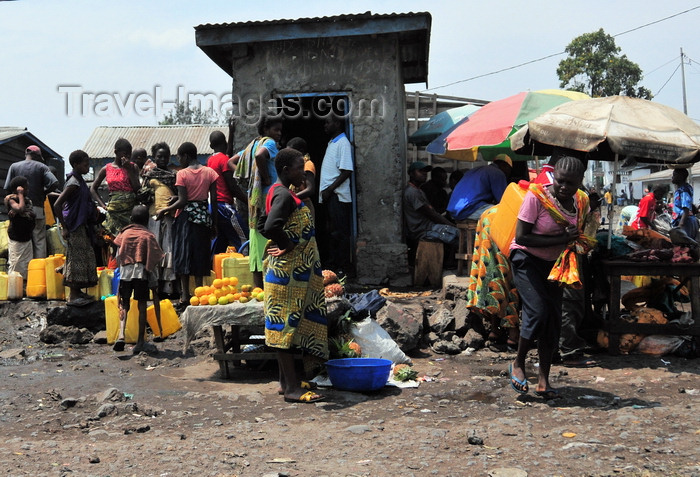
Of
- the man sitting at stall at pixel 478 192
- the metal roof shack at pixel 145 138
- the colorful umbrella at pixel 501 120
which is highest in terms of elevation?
the metal roof shack at pixel 145 138

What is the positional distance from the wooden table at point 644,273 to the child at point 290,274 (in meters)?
2.99

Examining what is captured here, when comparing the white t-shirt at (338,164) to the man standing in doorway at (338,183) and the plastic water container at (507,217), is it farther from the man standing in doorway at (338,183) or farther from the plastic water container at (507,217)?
the plastic water container at (507,217)

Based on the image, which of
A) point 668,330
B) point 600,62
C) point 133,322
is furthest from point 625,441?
point 600,62

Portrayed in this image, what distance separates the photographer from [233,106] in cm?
1020

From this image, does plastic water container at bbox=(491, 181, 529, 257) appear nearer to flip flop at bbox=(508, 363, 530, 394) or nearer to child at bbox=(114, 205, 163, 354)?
flip flop at bbox=(508, 363, 530, 394)

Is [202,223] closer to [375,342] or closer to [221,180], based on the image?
[221,180]

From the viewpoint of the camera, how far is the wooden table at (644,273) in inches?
267

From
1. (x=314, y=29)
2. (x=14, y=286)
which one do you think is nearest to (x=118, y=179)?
(x=14, y=286)

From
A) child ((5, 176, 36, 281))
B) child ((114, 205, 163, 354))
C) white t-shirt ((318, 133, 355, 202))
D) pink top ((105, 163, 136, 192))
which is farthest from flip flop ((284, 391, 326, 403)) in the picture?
child ((5, 176, 36, 281))

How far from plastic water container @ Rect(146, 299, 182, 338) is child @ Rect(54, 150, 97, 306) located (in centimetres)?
104

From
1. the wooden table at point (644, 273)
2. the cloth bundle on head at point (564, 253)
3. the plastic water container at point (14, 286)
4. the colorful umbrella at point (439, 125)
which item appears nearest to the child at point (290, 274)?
the cloth bundle on head at point (564, 253)

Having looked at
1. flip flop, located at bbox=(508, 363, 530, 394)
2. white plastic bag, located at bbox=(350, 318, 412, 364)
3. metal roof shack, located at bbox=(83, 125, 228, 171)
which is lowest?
flip flop, located at bbox=(508, 363, 530, 394)

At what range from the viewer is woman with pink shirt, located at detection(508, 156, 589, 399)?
17.1 ft

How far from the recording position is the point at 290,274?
552cm
